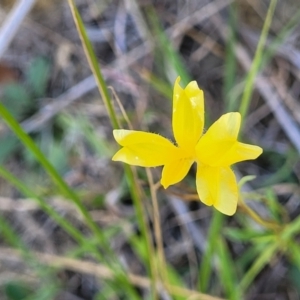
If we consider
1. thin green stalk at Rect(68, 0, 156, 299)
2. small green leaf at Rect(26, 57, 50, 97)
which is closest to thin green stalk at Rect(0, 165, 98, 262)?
thin green stalk at Rect(68, 0, 156, 299)

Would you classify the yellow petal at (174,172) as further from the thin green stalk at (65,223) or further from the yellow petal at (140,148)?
the thin green stalk at (65,223)

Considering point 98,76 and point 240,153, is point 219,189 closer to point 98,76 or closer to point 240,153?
point 240,153

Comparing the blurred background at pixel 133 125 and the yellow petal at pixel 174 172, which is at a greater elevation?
the yellow petal at pixel 174 172

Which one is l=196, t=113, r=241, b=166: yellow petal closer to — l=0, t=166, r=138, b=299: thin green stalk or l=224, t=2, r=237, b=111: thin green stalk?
l=0, t=166, r=138, b=299: thin green stalk

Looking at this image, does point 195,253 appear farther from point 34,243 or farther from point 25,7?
point 25,7

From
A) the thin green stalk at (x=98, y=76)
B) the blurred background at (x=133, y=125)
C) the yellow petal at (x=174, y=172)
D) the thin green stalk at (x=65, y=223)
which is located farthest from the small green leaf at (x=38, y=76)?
the yellow petal at (x=174, y=172)
